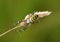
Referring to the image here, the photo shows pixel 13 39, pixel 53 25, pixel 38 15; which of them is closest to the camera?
pixel 38 15

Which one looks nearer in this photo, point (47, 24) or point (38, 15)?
point (38, 15)

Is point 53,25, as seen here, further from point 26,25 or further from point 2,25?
point 26,25

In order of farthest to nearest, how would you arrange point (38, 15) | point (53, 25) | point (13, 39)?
point (53, 25)
point (13, 39)
point (38, 15)

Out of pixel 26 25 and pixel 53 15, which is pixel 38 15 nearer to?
pixel 26 25

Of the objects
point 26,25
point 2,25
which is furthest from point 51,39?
point 26,25

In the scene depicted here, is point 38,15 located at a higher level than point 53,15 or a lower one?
lower

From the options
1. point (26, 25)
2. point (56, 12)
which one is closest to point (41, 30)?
point (56, 12)

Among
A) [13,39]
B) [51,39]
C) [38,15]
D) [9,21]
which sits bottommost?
[38,15]
